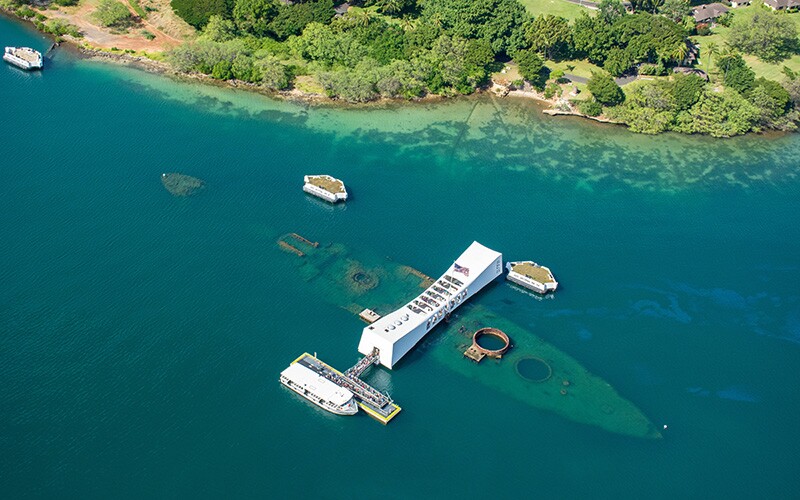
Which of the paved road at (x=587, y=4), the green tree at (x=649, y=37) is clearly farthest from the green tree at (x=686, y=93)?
the paved road at (x=587, y=4)

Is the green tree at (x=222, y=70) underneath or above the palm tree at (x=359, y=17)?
underneath

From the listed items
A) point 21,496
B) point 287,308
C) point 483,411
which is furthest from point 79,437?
point 483,411

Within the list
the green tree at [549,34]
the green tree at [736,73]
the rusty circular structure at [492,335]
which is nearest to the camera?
the rusty circular structure at [492,335]

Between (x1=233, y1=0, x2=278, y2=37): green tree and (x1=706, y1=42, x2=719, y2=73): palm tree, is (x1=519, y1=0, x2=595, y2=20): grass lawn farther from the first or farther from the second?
(x1=233, y1=0, x2=278, y2=37): green tree

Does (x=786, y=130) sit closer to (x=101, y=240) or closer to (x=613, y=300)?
(x=613, y=300)

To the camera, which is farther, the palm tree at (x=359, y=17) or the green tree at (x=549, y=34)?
the palm tree at (x=359, y=17)

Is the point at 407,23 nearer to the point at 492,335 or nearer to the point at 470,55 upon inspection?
the point at 470,55

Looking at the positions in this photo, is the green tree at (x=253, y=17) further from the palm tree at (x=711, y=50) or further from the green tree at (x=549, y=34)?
the palm tree at (x=711, y=50)
